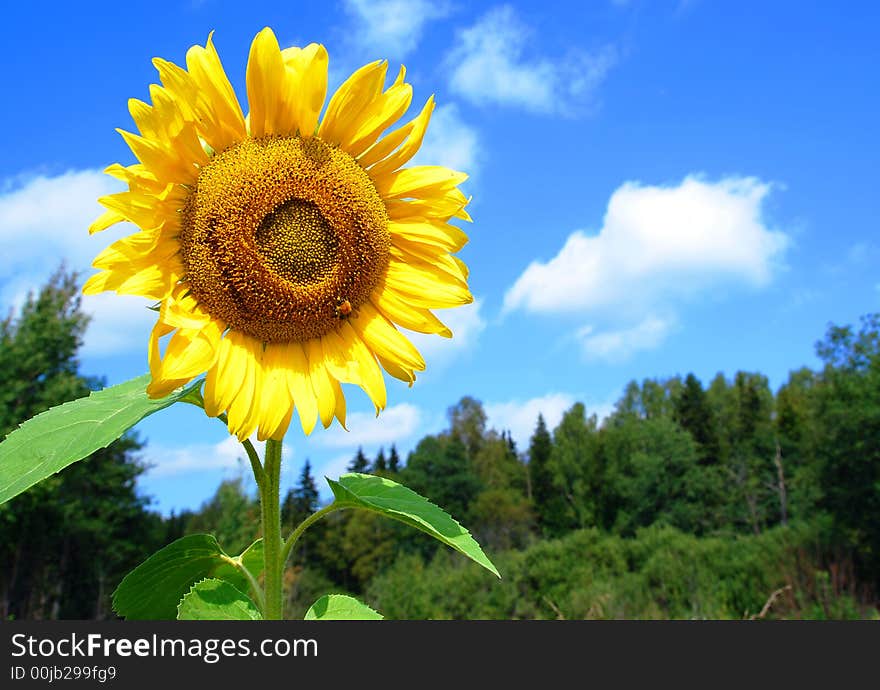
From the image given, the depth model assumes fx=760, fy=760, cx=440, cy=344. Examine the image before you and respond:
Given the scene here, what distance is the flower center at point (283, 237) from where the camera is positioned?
1.64m

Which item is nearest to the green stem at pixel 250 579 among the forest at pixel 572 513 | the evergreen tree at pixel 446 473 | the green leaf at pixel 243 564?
the green leaf at pixel 243 564

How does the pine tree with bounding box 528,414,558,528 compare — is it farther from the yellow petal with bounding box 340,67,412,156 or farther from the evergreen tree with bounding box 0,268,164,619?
the yellow petal with bounding box 340,67,412,156

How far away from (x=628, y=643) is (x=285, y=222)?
1.27 m

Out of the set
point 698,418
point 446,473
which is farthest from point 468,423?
point 698,418

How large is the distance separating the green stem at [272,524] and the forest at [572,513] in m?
10.9

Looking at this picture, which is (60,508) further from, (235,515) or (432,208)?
(432,208)

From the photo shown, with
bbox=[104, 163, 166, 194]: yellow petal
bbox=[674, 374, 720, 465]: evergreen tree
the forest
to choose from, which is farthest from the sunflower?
bbox=[674, 374, 720, 465]: evergreen tree

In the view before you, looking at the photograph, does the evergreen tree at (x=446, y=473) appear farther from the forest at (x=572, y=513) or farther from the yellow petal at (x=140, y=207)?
the yellow petal at (x=140, y=207)

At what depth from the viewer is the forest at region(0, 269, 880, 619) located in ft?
93.5

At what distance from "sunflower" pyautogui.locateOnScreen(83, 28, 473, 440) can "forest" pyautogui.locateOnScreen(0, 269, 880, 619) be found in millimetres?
10977

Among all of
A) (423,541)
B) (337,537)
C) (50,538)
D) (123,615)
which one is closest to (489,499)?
(423,541)

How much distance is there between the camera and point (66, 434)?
4.98 ft

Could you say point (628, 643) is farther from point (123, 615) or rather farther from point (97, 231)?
point (97, 231)

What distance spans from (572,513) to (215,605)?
2688 inches
